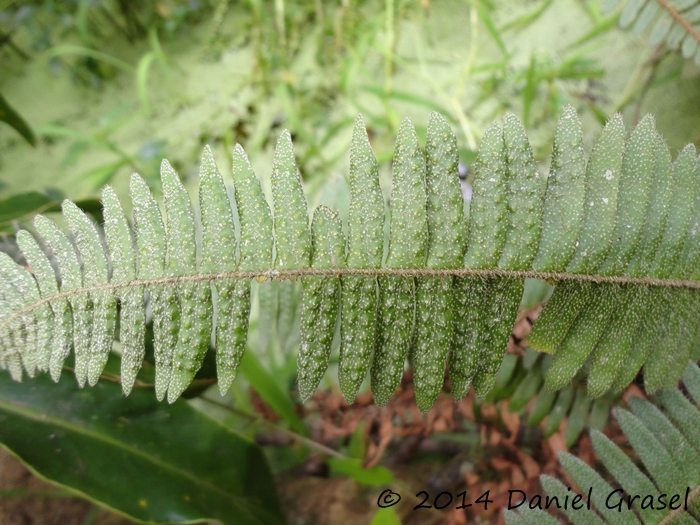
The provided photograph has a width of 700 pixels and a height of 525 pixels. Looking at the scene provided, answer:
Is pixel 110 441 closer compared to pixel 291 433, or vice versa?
pixel 110 441

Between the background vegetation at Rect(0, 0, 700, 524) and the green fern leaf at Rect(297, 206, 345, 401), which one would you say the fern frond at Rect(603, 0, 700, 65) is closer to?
the background vegetation at Rect(0, 0, 700, 524)

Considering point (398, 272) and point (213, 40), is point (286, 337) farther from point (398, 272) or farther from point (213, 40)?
point (213, 40)

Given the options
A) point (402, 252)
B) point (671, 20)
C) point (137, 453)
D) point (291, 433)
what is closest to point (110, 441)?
point (137, 453)

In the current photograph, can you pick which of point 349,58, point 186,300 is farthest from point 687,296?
point 349,58

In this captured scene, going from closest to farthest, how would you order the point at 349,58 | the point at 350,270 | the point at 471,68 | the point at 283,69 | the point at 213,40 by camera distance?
the point at 350,270, the point at 471,68, the point at 349,58, the point at 283,69, the point at 213,40

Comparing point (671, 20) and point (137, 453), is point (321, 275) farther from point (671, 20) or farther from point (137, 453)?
point (671, 20)

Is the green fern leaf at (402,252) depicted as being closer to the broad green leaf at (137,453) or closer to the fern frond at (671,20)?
the broad green leaf at (137,453)
